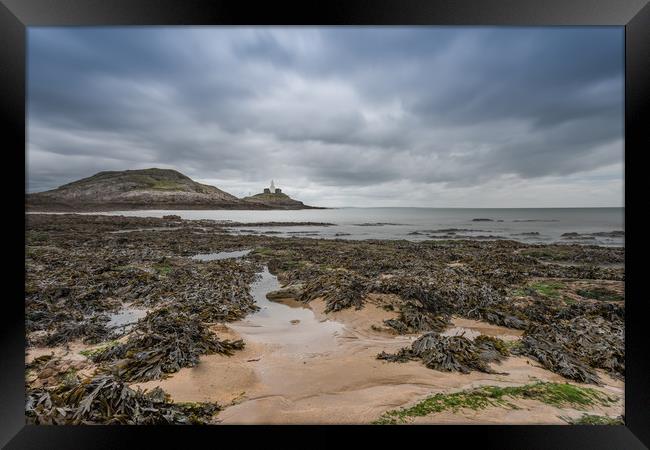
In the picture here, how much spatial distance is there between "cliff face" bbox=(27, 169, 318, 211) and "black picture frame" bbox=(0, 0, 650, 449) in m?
7.97

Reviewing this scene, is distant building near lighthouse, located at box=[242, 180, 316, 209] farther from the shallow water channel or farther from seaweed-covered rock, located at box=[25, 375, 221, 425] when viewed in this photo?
seaweed-covered rock, located at box=[25, 375, 221, 425]

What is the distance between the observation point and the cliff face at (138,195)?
888cm

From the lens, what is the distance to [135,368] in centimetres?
247

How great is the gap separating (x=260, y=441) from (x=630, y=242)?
10.4ft

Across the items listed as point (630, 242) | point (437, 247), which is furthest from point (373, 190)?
point (630, 242)

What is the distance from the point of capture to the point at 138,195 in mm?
10945

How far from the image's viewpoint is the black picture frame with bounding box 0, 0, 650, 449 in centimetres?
165

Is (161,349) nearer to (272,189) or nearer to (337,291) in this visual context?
(337,291)

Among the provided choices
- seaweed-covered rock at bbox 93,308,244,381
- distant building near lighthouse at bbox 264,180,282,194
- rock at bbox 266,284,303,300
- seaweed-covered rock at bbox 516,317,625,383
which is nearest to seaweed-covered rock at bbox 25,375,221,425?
seaweed-covered rock at bbox 93,308,244,381

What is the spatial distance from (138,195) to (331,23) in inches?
502

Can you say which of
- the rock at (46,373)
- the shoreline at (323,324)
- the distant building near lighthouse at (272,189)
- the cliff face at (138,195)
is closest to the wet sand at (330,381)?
the shoreline at (323,324)

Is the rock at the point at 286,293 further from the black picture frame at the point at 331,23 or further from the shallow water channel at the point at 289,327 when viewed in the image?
the black picture frame at the point at 331,23

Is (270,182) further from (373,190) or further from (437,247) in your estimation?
(437,247)

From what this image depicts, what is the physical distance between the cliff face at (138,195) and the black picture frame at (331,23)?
797 centimetres
